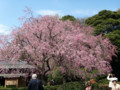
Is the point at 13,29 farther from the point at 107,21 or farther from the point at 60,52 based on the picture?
the point at 107,21

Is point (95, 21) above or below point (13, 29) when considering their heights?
above

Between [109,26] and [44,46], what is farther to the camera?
[109,26]

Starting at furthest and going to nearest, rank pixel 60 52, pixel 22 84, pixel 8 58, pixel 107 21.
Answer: pixel 107 21, pixel 22 84, pixel 8 58, pixel 60 52

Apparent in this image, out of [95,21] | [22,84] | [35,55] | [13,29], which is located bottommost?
[22,84]

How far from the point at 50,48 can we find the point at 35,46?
1.03 metres

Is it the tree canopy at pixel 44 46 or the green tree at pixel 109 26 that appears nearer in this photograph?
the tree canopy at pixel 44 46

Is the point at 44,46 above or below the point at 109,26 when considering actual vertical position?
below

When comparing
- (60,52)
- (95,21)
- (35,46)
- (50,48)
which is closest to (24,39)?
(35,46)

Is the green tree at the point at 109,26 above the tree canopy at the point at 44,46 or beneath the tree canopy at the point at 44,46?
above

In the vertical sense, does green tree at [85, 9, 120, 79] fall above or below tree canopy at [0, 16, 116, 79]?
above

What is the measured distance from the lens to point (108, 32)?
24359 mm

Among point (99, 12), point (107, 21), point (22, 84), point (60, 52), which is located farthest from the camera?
point (99, 12)

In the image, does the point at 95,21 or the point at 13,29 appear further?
the point at 95,21

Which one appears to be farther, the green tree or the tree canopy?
the green tree
